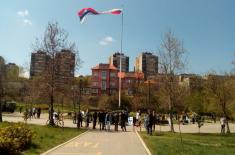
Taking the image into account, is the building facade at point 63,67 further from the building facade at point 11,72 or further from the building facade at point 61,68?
the building facade at point 11,72

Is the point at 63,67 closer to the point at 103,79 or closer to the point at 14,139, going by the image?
the point at 14,139

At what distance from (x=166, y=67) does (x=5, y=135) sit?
2337 cm

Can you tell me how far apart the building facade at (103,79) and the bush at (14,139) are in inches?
4801

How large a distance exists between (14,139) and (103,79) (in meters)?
126

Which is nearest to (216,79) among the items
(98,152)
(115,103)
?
(98,152)

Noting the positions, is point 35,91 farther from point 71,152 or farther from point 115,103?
point 115,103

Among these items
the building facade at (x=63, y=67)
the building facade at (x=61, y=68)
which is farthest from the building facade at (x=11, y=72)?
the building facade at (x=63, y=67)

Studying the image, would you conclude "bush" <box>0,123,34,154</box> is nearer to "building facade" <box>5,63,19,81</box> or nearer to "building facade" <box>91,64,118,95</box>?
"building facade" <box>5,63,19,81</box>

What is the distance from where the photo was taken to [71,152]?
17344 mm

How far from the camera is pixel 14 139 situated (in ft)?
50.1

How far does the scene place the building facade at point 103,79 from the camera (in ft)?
462

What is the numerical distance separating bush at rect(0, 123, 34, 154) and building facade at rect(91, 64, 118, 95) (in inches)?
4801

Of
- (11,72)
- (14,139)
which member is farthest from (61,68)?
(11,72)

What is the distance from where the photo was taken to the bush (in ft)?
46.2
